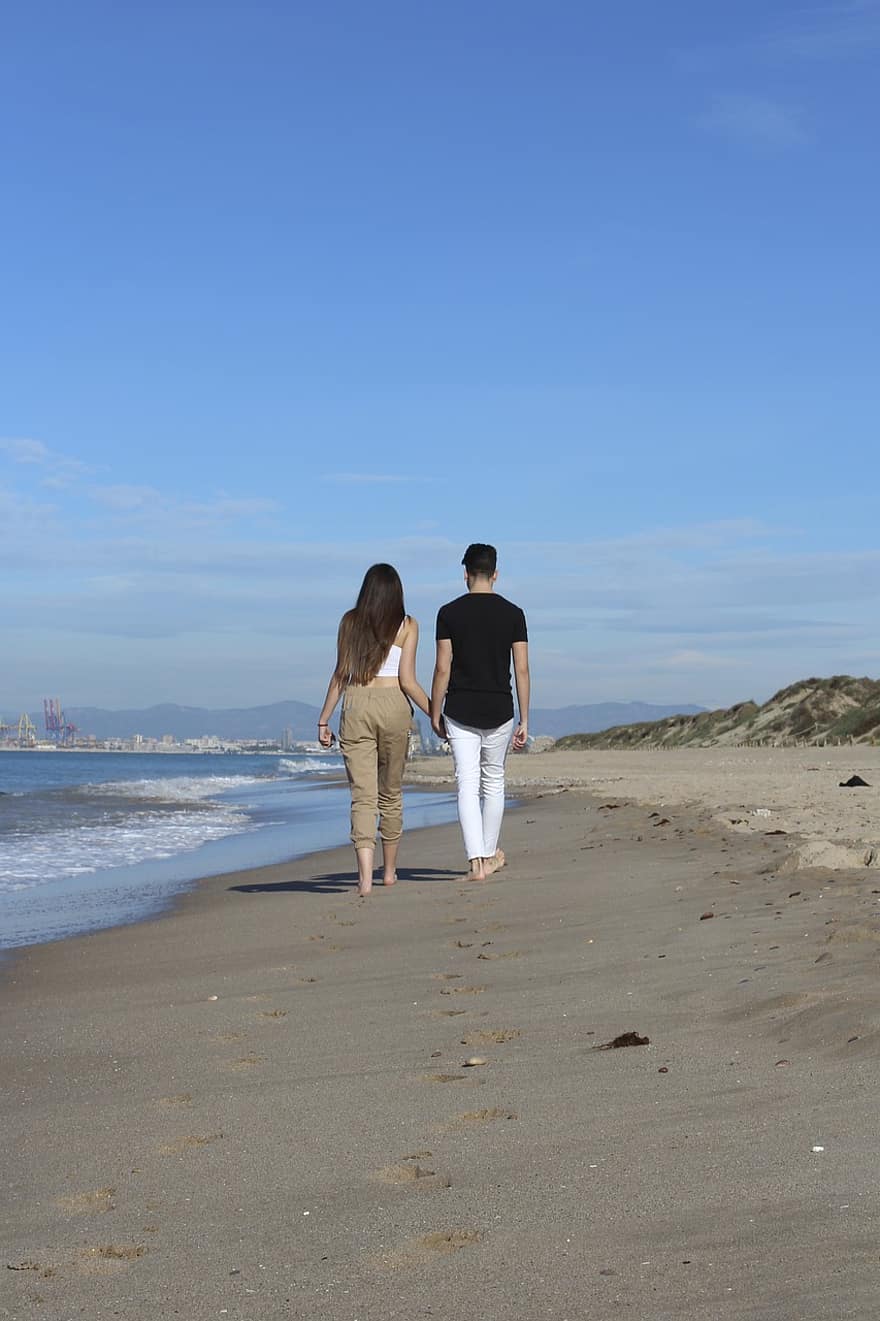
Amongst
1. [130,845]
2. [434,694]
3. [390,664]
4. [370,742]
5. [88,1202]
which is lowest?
[130,845]

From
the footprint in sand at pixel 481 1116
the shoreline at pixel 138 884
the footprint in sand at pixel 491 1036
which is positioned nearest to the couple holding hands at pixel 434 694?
the shoreline at pixel 138 884

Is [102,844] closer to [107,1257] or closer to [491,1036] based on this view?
[491,1036]

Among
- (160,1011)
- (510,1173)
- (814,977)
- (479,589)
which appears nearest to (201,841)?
(479,589)

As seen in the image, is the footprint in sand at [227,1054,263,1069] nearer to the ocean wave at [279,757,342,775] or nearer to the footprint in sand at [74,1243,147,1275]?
the footprint in sand at [74,1243,147,1275]

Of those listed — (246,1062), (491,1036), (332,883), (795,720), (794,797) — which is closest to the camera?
(246,1062)

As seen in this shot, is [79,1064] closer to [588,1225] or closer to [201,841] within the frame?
A: [588,1225]

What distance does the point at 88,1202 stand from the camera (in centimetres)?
268

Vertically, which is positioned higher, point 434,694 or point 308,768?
point 434,694

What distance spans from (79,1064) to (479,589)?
15.7 ft

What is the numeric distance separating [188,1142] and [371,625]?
5.09 m

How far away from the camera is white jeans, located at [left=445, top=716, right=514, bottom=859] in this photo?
8117 mm

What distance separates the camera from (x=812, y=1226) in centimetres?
224

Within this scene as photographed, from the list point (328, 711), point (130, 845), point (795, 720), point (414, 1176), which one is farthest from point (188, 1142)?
point (795, 720)

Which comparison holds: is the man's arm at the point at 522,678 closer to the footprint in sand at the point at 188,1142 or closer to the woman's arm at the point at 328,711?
the woman's arm at the point at 328,711
